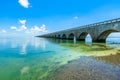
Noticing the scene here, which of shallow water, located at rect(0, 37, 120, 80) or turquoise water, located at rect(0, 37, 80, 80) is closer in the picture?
shallow water, located at rect(0, 37, 120, 80)

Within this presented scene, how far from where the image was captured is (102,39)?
3094 cm

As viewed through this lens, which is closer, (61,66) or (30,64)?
(61,66)

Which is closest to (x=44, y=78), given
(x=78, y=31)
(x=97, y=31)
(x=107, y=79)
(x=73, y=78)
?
(x=73, y=78)

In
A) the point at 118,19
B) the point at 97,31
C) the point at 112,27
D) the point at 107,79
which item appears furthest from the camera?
the point at 97,31

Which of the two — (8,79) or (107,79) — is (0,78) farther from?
(107,79)

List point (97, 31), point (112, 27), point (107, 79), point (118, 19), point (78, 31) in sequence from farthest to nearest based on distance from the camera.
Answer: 1. point (78, 31)
2. point (97, 31)
3. point (112, 27)
4. point (118, 19)
5. point (107, 79)

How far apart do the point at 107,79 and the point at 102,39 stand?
26602 mm

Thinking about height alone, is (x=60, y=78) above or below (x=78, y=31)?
below

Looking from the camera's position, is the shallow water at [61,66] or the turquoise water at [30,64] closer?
the shallow water at [61,66]

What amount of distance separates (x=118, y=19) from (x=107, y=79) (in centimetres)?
1879

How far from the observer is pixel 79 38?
43156mm

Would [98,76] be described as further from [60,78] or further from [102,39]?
[102,39]

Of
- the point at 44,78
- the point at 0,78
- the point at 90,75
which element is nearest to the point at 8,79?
the point at 0,78

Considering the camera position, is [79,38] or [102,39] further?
[79,38]
